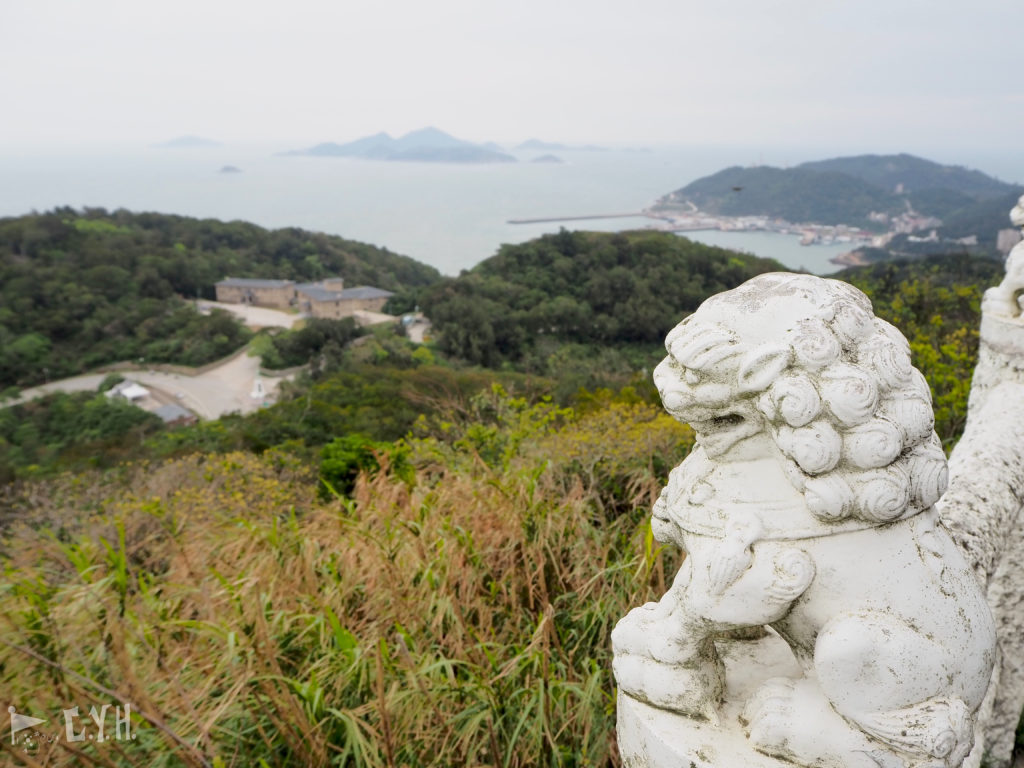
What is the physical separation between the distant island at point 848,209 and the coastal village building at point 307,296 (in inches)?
769

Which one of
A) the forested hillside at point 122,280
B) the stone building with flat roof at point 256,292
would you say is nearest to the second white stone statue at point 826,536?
the forested hillside at point 122,280

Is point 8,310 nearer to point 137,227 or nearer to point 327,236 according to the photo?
point 137,227

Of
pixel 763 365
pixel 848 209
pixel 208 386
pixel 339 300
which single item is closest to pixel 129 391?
pixel 208 386

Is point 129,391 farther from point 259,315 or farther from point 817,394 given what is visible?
point 817,394

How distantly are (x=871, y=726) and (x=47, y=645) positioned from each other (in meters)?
2.83

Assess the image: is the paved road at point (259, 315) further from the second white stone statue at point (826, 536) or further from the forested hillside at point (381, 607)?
the second white stone statue at point (826, 536)

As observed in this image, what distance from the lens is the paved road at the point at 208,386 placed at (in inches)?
1009

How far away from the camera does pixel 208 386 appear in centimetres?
2836

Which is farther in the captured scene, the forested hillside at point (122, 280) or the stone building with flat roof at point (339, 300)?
the stone building with flat roof at point (339, 300)

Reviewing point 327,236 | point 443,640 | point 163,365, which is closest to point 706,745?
point 443,640

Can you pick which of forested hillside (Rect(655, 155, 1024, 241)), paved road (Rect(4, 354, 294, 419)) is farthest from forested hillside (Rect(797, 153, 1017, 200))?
paved road (Rect(4, 354, 294, 419))

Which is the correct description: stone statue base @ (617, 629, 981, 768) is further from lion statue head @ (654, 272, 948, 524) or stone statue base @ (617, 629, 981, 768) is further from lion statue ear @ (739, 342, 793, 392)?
lion statue ear @ (739, 342, 793, 392)

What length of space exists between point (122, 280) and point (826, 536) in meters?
39.3

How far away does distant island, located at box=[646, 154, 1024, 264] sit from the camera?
3525cm
